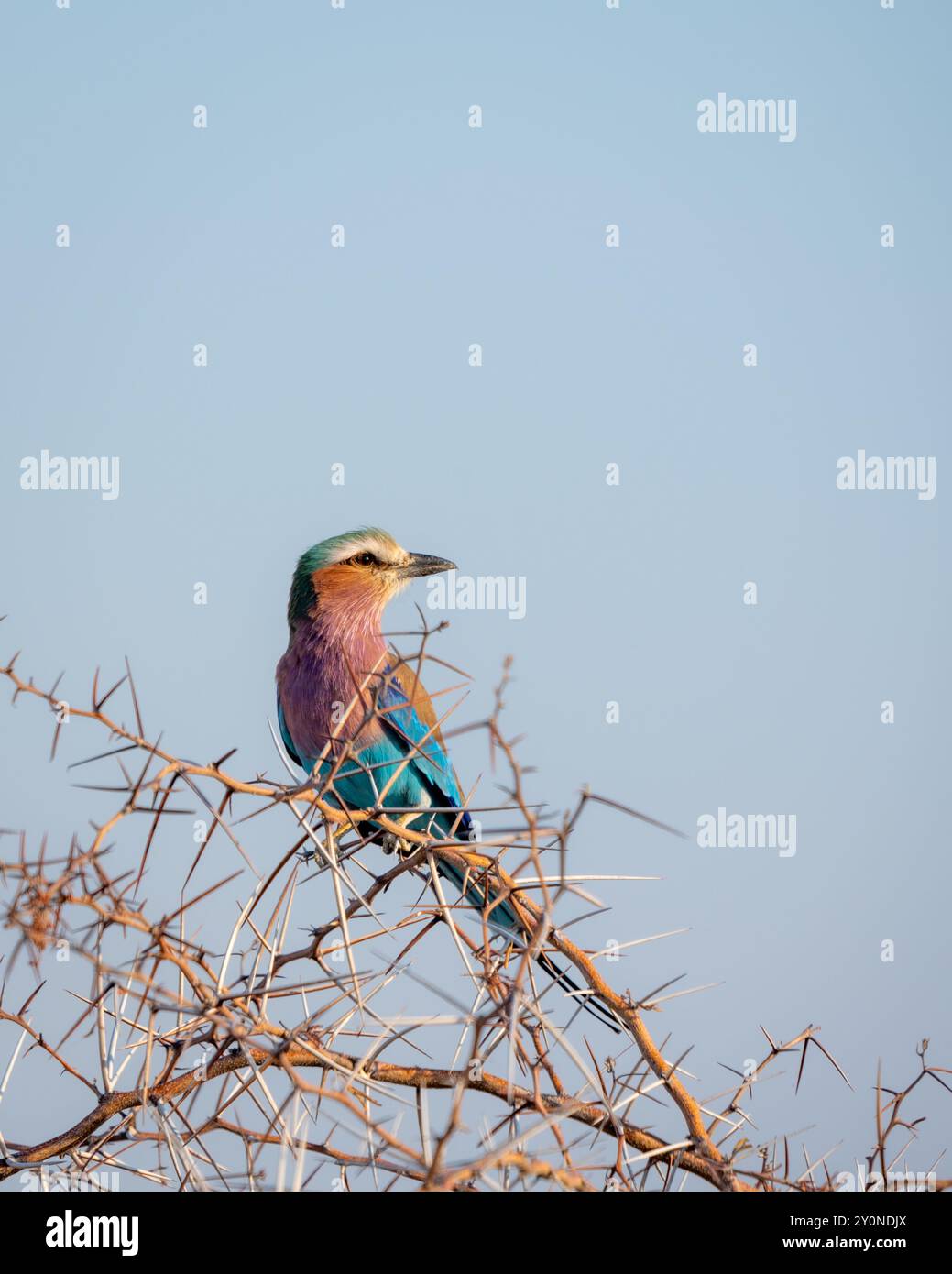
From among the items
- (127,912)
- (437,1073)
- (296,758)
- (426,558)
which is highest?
(426,558)

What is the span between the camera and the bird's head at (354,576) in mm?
6105

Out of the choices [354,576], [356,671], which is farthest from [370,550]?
[356,671]

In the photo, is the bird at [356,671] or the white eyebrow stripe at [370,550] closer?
the bird at [356,671]

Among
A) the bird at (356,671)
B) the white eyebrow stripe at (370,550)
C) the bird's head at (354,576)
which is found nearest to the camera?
the bird at (356,671)

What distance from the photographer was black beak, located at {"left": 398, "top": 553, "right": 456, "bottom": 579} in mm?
6438

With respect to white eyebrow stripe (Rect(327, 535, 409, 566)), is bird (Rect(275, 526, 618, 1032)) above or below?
below

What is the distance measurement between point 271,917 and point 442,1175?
2.93 feet

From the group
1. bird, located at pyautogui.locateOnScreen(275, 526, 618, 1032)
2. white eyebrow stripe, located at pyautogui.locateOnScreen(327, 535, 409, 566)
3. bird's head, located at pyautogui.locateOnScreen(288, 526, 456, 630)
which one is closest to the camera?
bird, located at pyautogui.locateOnScreen(275, 526, 618, 1032)
